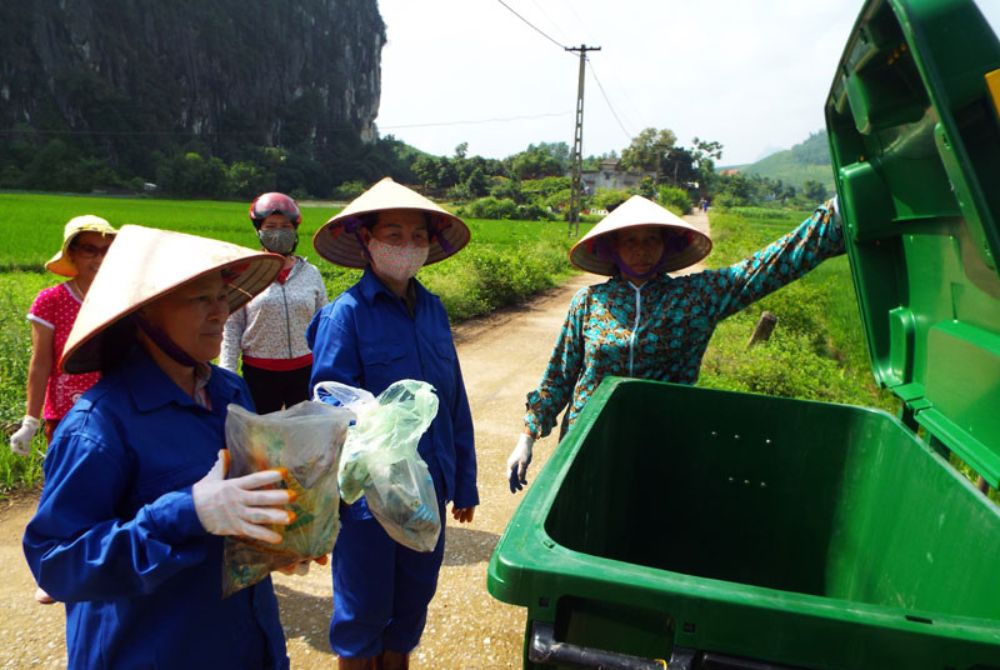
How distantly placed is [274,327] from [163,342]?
Result: 6.30 feet

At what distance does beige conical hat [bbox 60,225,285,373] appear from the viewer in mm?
1245

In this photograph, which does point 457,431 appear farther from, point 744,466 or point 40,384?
point 40,384

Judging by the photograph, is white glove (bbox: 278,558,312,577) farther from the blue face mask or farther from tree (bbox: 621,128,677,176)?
tree (bbox: 621,128,677,176)

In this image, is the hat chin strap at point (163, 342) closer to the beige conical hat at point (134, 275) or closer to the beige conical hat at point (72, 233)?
the beige conical hat at point (134, 275)

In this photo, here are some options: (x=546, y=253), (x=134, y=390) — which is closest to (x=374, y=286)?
(x=134, y=390)

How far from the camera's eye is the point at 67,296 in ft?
9.30

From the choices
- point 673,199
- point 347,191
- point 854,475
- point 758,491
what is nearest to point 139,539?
point 758,491

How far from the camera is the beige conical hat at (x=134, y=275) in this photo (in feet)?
4.09

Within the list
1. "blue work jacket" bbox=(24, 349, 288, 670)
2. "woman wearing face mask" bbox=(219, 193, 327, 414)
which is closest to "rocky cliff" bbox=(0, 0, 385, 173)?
"woman wearing face mask" bbox=(219, 193, 327, 414)

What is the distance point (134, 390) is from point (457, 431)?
3.99 ft

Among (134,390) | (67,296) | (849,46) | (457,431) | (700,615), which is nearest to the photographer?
(700,615)

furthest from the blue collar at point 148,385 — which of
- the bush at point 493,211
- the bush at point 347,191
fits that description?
the bush at point 347,191

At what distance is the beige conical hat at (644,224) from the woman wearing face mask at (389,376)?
59 centimetres

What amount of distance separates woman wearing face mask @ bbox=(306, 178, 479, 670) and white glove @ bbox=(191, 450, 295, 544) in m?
0.63
